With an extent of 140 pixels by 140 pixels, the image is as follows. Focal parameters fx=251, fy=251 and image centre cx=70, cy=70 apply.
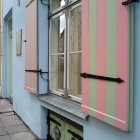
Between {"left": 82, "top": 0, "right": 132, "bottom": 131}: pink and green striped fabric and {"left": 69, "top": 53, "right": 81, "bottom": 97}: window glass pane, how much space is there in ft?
2.07

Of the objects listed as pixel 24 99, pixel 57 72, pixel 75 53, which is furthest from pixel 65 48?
pixel 24 99

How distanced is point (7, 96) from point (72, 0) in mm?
5432

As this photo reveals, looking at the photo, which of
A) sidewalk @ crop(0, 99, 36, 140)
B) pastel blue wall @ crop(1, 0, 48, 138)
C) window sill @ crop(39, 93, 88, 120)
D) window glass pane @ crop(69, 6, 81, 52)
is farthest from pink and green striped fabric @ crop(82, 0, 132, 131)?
sidewalk @ crop(0, 99, 36, 140)

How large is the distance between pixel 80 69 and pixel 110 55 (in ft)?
3.30

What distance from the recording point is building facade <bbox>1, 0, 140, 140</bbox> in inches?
76.1

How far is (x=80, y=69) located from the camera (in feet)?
10.1

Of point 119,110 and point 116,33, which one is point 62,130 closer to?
point 119,110

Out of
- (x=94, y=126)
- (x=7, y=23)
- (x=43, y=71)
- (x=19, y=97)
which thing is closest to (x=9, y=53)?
(x=7, y=23)

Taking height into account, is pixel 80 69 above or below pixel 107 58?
below

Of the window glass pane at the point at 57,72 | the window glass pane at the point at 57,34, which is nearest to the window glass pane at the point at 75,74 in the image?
the window glass pane at the point at 57,72

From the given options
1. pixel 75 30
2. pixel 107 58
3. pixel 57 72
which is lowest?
pixel 57 72

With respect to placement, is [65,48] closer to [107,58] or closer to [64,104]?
[64,104]

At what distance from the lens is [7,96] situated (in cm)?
797

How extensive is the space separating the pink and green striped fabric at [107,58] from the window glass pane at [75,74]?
0.63 metres
